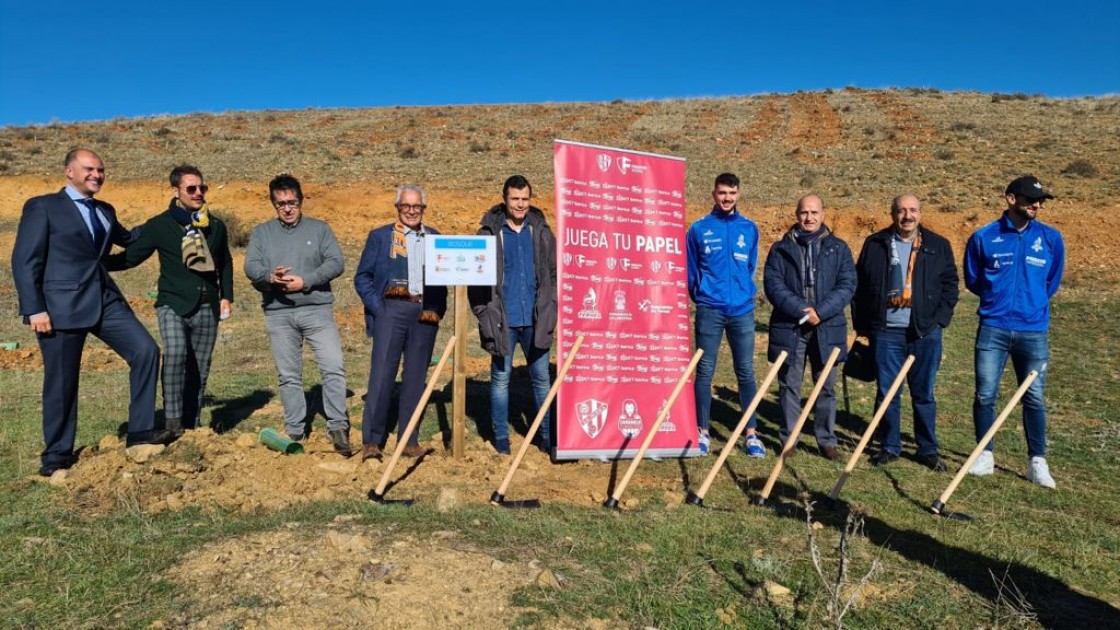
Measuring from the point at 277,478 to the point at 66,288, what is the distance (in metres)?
1.95

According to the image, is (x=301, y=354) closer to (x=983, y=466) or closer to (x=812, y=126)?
(x=983, y=466)


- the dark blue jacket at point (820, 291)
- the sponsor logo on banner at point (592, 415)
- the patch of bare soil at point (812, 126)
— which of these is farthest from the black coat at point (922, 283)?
the patch of bare soil at point (812, 126)

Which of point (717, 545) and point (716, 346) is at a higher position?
point (716, 346)

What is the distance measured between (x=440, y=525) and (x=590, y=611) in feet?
4.16

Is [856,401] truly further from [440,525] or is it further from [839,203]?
[839,203]

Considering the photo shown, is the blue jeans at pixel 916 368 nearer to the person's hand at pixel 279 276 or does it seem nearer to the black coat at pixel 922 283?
the black coat at pixel 922 283

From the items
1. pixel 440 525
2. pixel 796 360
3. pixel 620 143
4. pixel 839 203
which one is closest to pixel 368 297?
pixel 440 525

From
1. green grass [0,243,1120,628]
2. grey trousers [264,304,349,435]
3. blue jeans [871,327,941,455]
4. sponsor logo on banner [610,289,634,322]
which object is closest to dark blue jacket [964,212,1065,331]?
blue jeans [871,327,941,455]

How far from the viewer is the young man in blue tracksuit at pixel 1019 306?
5.50 meters

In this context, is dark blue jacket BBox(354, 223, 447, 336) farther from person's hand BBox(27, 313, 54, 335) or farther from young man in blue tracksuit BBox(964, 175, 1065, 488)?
young man in blue tracksuit BBox(964, 175, 1065, 488)

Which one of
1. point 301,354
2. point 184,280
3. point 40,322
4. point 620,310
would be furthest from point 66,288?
point 620,310

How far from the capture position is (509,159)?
88.9 feet

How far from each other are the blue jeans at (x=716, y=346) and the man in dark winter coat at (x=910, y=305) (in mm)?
1024

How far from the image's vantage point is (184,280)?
5.61m
